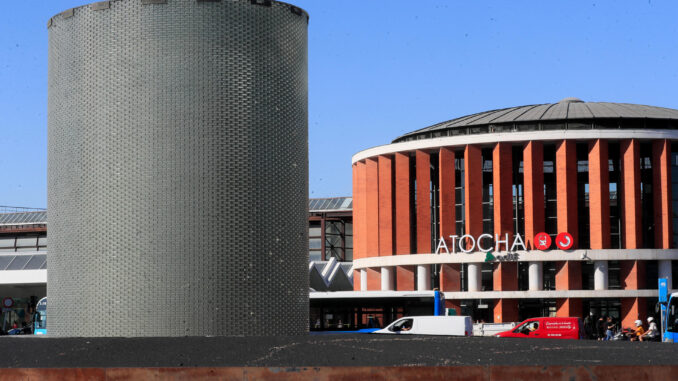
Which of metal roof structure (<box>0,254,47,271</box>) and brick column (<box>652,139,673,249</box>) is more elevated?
brick column (<box>652,139,673,249</box>)

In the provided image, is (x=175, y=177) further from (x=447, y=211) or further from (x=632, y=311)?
(x=447, y=211)

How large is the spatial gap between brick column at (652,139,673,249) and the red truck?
29172 millimetres

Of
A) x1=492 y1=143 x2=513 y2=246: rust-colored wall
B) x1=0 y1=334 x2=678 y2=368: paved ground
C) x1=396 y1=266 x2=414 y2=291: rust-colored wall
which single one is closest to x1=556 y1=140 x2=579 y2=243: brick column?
x1=492 y1=143 x2=513 y2=246: rust-colored wall

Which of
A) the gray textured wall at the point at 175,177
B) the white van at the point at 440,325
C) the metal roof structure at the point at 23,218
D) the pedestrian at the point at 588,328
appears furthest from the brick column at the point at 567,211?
the metal roof structure at the point at 23,218

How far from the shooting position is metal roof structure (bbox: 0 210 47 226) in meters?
121

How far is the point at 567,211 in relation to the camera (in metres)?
70.4

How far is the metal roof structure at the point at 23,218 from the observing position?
4770 inches

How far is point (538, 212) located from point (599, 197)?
4194 millimetres

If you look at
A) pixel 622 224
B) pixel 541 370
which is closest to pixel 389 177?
pixel 622 224

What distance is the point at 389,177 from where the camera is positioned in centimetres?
7719

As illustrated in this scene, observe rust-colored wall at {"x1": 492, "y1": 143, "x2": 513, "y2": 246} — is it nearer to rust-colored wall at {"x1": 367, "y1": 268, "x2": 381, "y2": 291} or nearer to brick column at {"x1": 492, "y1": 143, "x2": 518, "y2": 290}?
brick column at {"x1": 492, "y1": 143, "x2": 518, "y2": 290}

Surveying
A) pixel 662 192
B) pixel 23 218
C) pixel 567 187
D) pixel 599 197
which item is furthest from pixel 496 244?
pixel 23 218

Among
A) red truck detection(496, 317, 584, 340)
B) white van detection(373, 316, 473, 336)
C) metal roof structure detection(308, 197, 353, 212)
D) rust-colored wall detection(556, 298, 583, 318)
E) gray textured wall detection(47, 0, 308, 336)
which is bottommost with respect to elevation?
rust-colored wall detection(556, 298, 583, 318)

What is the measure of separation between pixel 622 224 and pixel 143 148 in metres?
62.2
